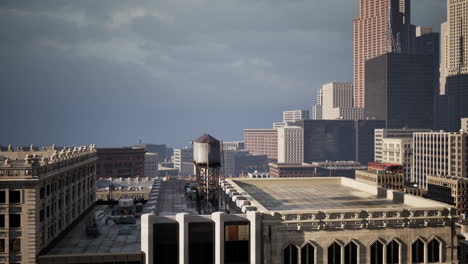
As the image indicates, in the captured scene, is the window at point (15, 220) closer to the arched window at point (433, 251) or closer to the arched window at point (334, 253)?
the arched window at point (334, 253)

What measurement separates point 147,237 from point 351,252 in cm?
2500

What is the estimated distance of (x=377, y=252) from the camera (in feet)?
194

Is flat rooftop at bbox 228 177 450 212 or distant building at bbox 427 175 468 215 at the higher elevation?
flat rooftop at bbox 228 177 450 212

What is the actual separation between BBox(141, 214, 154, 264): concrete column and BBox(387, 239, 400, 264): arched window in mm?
29402

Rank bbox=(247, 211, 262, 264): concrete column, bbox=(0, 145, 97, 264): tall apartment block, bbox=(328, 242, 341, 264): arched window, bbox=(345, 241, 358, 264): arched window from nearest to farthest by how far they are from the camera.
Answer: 1. bbox=(0, 145, 97, 264): tall apartment block
2. bbox=(247, 211, 262, 264): concrete column
3. bbox=(328, 242, 341, 264): arched window
4. bbox=(345, 241, 358, 264): arched window

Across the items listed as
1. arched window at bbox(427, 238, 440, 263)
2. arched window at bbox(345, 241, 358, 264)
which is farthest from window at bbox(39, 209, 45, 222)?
arched window at bbox(427, 238, 440, 263)

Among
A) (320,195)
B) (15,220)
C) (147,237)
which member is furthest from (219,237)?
(320,195)

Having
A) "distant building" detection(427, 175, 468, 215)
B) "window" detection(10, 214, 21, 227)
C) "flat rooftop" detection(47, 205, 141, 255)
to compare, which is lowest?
"distant building" detection(427, 175, 468, 215)

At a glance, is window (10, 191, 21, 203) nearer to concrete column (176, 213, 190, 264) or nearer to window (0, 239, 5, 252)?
window (0, 239, 5, 252)

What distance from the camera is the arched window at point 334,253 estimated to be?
191ft

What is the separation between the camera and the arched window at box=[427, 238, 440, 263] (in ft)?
198

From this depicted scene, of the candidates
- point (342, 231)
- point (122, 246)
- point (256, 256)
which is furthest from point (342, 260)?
point (122, 246)

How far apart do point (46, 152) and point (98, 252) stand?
31.3 meters

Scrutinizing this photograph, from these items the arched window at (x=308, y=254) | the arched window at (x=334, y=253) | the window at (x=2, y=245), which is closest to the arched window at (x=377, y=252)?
the arched window at (x=334, y=253)
